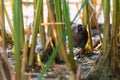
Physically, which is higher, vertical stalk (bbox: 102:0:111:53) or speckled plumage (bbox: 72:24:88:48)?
vertical stalk (bbox: 102:0:111:53)

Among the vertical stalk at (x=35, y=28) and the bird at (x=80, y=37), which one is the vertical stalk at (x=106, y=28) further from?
the bird at (x=80, y=37)

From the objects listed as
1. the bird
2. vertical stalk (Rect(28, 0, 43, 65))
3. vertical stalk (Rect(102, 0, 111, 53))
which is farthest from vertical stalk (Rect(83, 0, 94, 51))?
vertical stalk (Rect(102, 0, 111, 53))

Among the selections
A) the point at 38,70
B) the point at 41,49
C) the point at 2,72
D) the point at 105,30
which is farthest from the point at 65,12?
the point at 41,49

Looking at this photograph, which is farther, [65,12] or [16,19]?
[65,12]

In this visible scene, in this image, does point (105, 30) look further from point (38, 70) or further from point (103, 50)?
point (38, 70)

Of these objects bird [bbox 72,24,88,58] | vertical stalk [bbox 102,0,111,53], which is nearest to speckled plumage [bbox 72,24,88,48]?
bird [bbox 72,24,88,58]

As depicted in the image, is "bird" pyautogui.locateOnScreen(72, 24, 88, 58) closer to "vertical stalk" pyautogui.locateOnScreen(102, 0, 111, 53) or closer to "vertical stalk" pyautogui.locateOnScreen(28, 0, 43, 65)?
"vertical stalk" pyautogui.locateOnScreen(28, 0, 43, 65)

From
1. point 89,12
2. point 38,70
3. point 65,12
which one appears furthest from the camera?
point 89,12

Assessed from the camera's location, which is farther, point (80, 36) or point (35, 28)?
point (80, 36)

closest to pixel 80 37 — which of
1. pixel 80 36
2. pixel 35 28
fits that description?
pixel 80 36

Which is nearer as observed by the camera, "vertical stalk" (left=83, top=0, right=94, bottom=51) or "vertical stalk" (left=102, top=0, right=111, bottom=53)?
"vertical stalk" (left=102, top=0, right=111, bottom=53)

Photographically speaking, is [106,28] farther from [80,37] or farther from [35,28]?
[80,37]
